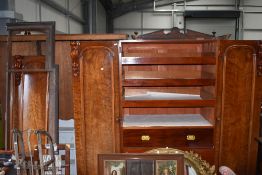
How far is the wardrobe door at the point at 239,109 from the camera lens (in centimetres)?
186

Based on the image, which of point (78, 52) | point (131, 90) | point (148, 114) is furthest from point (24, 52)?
point (148, 114)

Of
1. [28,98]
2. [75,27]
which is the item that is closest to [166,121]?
[28,98]

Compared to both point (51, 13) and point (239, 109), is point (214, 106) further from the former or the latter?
point (51, 13)

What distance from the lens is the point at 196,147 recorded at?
6.43ft

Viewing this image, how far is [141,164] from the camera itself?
4.18ft

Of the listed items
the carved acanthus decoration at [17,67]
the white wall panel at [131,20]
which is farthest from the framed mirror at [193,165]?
the white wall panel at [131,20]

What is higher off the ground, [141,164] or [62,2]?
[62,2]

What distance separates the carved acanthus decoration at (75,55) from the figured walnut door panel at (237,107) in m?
1.01

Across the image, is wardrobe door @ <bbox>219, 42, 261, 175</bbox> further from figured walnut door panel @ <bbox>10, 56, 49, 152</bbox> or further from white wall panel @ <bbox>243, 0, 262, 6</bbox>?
white wall panel @ <bbox>243, 0, 262, 6</bbox>

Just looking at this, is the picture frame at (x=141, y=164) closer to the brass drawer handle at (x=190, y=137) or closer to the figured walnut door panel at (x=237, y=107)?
the brass drawer handle at (x=190, y=137)

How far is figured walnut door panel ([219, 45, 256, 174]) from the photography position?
73.2 inches

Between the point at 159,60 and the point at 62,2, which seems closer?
the point at 159,60

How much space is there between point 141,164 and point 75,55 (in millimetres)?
927

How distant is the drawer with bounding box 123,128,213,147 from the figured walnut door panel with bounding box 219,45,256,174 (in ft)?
0.43
